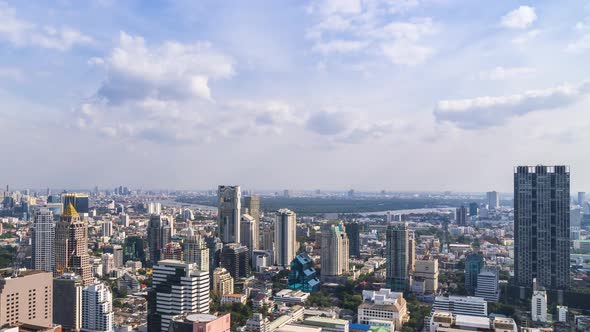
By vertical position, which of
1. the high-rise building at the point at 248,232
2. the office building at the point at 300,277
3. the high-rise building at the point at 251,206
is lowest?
the office building at the point at 300,277

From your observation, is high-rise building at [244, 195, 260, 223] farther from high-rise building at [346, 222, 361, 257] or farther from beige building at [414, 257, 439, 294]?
beige building at [414, 257, 439, 294]

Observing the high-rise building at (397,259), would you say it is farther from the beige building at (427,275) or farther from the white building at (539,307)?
the white building at (539,307)

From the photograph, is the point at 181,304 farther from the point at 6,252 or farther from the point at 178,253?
the point at 6,252

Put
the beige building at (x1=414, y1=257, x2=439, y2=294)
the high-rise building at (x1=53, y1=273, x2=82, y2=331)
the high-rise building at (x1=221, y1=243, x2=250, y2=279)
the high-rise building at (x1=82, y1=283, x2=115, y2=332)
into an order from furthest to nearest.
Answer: the high-rise building at (x1=221, y1=243, x2=250, y2=279) < the beige building at (x1=414, y1=257, x2=439, y2=294) < the high-rise building at (x1=82, y1=283, x2=115, y2=332) < the high-rise building at (x1=53, y1=273, x2=82, y2=331)

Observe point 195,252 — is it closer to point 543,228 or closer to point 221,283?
point 221,283

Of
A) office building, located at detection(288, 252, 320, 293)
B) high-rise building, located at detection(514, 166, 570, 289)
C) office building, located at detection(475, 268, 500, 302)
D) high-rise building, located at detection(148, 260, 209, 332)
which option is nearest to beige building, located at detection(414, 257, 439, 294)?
office building, located at detection(475, 268, 500, 302)

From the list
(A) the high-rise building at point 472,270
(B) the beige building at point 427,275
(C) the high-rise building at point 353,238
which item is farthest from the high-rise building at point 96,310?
(C) the high-rise building at point 353,238
